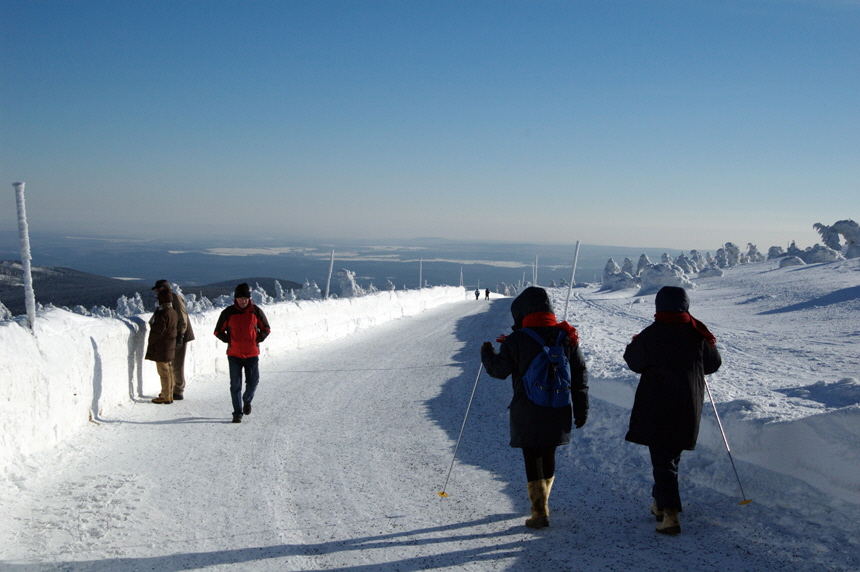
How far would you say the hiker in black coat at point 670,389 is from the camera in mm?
4375

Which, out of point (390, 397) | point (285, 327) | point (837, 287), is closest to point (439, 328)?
point (285, 327)

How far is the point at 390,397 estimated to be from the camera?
9320mm

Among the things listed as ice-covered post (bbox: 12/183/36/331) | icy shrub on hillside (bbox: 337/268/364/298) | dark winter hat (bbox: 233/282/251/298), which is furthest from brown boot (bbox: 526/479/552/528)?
icy shrub on hillside (bbox: 337/268/364/298)

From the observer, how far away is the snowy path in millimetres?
4016

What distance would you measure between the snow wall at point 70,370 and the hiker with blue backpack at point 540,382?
14.9ft

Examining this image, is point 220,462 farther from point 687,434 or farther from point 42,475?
point 687,434

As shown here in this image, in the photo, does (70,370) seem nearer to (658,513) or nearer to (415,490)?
(415,490)

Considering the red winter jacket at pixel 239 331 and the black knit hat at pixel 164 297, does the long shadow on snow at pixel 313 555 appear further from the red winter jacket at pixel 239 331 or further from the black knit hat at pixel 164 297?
the black knit hat at pixel 164 297

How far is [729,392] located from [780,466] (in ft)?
8.10

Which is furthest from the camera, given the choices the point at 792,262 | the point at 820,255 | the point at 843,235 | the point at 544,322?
the point at 843,235

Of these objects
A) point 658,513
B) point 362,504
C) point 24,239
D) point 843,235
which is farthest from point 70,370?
point 843,235

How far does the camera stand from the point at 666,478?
4395 millimetres

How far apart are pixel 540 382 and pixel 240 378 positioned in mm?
4768

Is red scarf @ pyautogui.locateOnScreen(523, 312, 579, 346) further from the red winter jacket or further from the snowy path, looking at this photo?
the red winter jacket
